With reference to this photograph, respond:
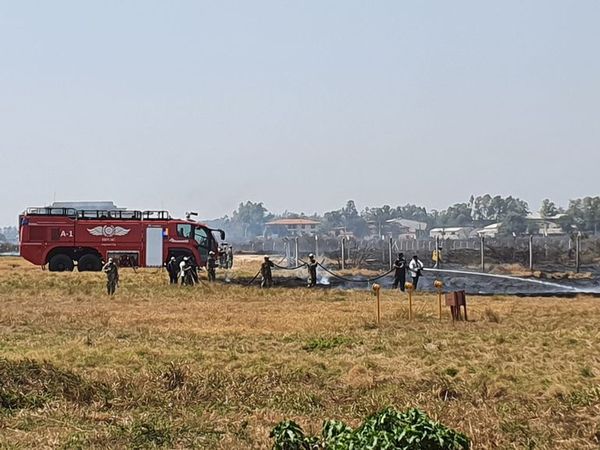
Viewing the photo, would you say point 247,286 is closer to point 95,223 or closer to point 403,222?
point 95,223

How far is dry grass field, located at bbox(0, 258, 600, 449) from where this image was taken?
9.02 m

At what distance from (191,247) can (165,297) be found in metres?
12.0

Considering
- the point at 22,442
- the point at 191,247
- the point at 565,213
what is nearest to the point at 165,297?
the point at 191,247

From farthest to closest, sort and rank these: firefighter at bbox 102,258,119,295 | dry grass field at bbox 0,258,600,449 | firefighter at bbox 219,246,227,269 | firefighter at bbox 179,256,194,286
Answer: firefighter at bbox 219,246,227,269 < firefighter at bbox 179,256,194,286 < firefighter at bbox 102,258,119,295 < dry grass field at bbox 0,258,600,449

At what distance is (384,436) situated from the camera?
6.96m

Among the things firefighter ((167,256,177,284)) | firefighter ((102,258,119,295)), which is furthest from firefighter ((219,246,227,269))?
firefighter ((102,258,119,295))

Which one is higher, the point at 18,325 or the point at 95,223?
the point at 95,223

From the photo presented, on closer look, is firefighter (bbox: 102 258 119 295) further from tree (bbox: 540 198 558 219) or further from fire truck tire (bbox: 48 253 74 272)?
tree (bbox: 540 198 558 219)

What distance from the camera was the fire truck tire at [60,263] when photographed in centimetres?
4069

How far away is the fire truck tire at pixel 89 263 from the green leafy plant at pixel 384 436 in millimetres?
34107

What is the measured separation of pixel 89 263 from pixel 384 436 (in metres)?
35.2

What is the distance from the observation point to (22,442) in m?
8.52

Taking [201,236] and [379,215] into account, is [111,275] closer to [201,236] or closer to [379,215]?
[201,236]

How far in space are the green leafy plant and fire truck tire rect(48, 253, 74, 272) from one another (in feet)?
113
